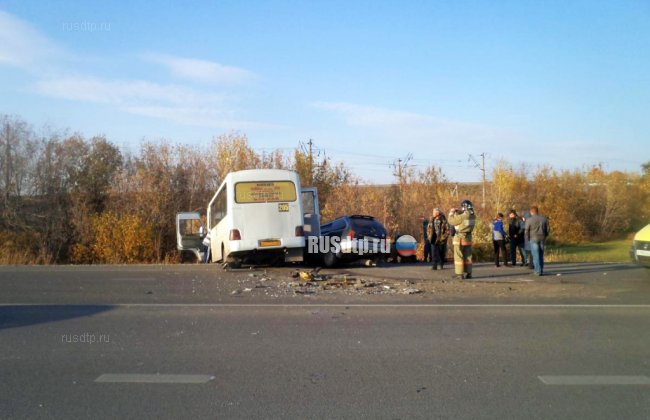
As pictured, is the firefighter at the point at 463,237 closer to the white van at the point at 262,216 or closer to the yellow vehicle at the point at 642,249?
the yellow vehicle at the point at 642,249

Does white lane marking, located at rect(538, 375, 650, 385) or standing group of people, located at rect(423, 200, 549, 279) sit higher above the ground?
standing group of people, located at rect(423, 200, 549, 279)

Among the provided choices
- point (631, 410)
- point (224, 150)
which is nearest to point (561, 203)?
point (224, 150)

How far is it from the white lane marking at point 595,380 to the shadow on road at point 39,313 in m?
7.51

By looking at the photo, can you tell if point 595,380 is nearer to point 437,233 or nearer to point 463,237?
point 463,237

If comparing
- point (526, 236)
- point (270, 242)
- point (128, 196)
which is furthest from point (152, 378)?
point (128, 196)

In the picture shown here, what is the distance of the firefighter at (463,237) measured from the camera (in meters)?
13.5

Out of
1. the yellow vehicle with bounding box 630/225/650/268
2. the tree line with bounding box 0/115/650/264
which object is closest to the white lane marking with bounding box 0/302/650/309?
the yellow vehicle with bounding box 630/225/650/268

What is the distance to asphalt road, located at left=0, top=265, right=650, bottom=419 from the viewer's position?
5043 millimetres

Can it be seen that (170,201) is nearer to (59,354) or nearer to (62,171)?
(62,171)

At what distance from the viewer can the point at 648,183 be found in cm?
4262

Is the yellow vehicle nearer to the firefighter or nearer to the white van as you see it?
the firefighter

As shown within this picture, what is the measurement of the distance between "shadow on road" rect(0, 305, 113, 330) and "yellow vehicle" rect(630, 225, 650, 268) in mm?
11662

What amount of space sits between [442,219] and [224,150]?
2457 cm

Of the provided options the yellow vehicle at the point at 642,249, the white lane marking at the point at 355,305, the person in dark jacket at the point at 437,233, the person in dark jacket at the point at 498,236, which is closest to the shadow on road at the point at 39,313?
the white lane marking at the point at 355,305
